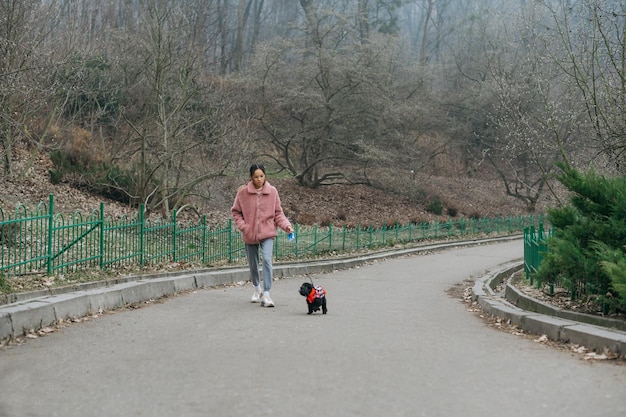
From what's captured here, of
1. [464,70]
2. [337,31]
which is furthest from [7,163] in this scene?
[464,70]

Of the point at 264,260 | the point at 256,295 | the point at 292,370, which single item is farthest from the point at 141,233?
the point at 292,370

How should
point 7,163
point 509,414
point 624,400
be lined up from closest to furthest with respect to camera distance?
point 509,414
point 624,400
point 7,163

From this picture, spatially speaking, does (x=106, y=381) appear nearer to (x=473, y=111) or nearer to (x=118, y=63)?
(x=118, y=63)

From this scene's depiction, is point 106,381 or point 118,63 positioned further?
point 118,63

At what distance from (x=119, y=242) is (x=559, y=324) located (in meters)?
8.94

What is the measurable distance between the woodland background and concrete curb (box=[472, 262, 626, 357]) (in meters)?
2.23

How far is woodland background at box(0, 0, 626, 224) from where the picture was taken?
19.2 metres

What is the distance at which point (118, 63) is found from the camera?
29.6 m

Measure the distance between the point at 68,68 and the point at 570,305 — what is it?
1941cm

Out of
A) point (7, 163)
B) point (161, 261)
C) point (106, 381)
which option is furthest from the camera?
point (7, 163)

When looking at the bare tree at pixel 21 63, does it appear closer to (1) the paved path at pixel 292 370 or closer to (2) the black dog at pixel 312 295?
(2) the black dog at pixel 312 295

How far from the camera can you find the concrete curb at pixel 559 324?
6870 mm

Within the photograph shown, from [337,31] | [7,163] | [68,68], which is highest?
[337,31]

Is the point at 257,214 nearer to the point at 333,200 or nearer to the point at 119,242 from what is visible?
the point at 119,242
